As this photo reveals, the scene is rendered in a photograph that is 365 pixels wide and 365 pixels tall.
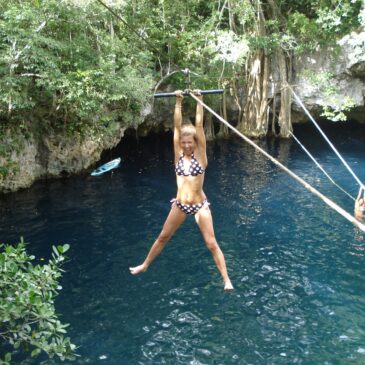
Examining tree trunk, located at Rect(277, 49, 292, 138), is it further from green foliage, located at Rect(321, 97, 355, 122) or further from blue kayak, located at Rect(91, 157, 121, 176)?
blue kayak, located at Rect(91, 157, 121, 176)

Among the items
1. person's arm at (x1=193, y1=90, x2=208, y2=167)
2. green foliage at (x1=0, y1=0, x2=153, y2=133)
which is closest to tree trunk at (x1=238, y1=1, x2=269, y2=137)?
green foliage at (x1=0, y1=0, x2=153, y2=133)

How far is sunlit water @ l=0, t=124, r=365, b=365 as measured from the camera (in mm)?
6871

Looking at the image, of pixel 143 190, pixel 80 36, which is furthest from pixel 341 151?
pixel 80 36

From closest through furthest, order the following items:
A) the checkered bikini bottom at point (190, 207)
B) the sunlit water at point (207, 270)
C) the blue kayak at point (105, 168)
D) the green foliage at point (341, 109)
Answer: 1. the checkered bikini bottom at point (190, 207)
2. the sunlit water at point (207, 270)
3. the blue kayak at point (105, 168)
4. the green foliage at point (341, 109)

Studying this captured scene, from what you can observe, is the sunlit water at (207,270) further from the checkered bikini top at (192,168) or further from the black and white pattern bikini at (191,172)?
the checkered bikini top at (192,168)

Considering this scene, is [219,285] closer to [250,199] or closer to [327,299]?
[327,299]

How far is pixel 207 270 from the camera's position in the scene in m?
9.09

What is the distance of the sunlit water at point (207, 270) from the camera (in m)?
6.87

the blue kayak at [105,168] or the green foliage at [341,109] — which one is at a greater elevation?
the green foliage at [341,109]

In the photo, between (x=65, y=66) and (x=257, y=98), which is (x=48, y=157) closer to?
(x=65, y=66)

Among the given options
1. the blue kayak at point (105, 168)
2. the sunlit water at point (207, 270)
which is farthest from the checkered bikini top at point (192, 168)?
the blue kayak at point (105, 168)

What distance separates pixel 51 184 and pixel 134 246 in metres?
5.53

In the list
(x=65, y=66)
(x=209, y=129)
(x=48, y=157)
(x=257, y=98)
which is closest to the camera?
(x=65, y=66)

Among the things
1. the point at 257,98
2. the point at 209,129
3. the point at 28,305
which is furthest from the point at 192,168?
the point at 257,98
